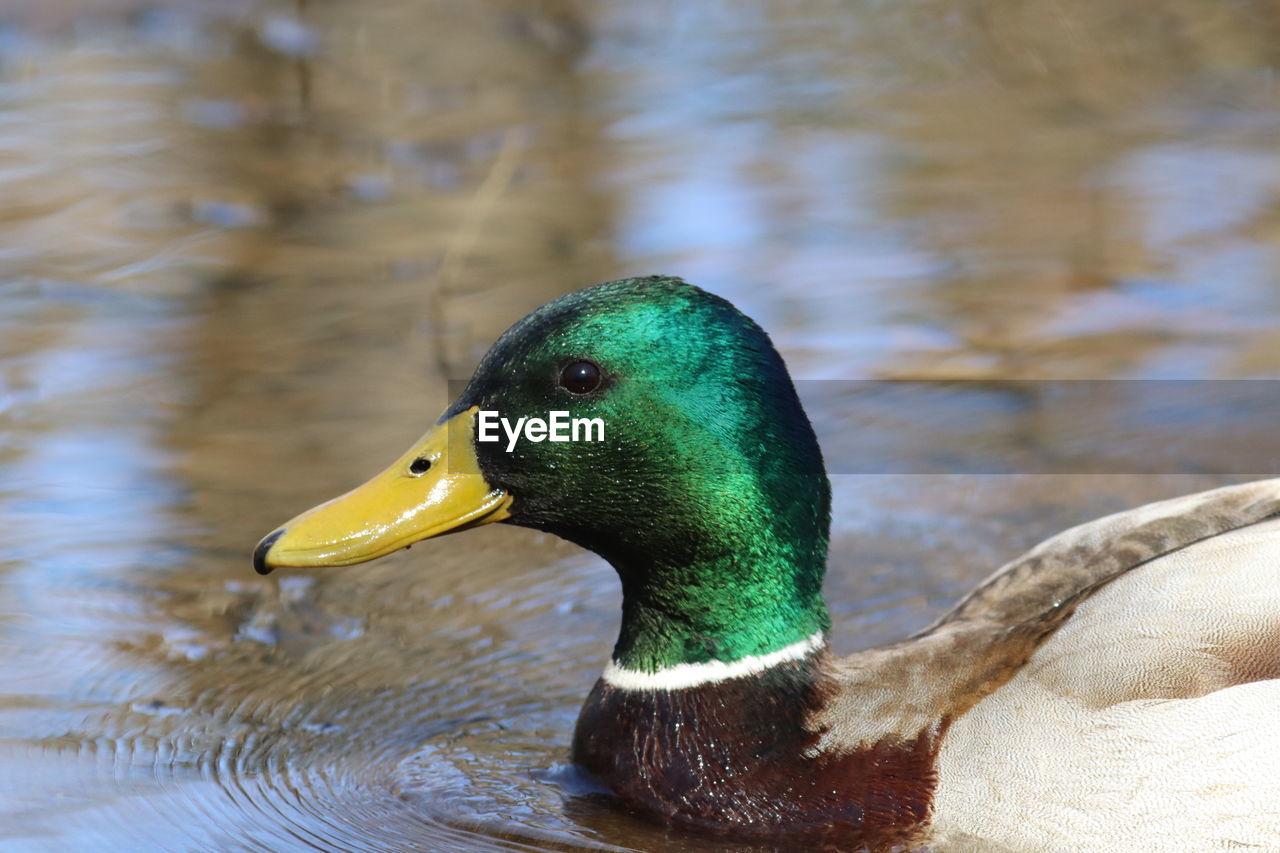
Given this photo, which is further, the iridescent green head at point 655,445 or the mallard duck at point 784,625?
the iridescent green head at point 655,445

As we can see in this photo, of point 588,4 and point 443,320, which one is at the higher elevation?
point 588,4

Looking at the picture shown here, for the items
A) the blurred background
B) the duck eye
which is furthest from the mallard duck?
the blurred background

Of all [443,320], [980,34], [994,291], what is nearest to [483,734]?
[443,320]

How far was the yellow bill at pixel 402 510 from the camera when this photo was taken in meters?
3.56

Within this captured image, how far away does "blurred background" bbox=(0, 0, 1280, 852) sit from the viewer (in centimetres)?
433

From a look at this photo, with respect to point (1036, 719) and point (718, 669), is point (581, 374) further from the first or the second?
point (1036, 719)

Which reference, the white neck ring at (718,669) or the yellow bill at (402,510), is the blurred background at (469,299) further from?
the yellow bill at (402,510)

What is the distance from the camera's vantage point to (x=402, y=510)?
362cm

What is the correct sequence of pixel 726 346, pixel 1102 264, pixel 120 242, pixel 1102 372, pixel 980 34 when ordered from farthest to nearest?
pixel 980 34 → pixel 120 242 → pixel 1102 264 → pixel 1102 372 → pixel 726 346

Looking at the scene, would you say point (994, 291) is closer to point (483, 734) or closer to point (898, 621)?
point (898, 621)

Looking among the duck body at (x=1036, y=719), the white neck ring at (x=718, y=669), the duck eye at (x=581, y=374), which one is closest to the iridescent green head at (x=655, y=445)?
the duck eye at (x=581, y=374)

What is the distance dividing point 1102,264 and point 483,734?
408 cm

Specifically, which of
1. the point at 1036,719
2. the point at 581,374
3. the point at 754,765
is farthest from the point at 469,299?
the point at 1036,719

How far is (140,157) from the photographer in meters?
9.16
